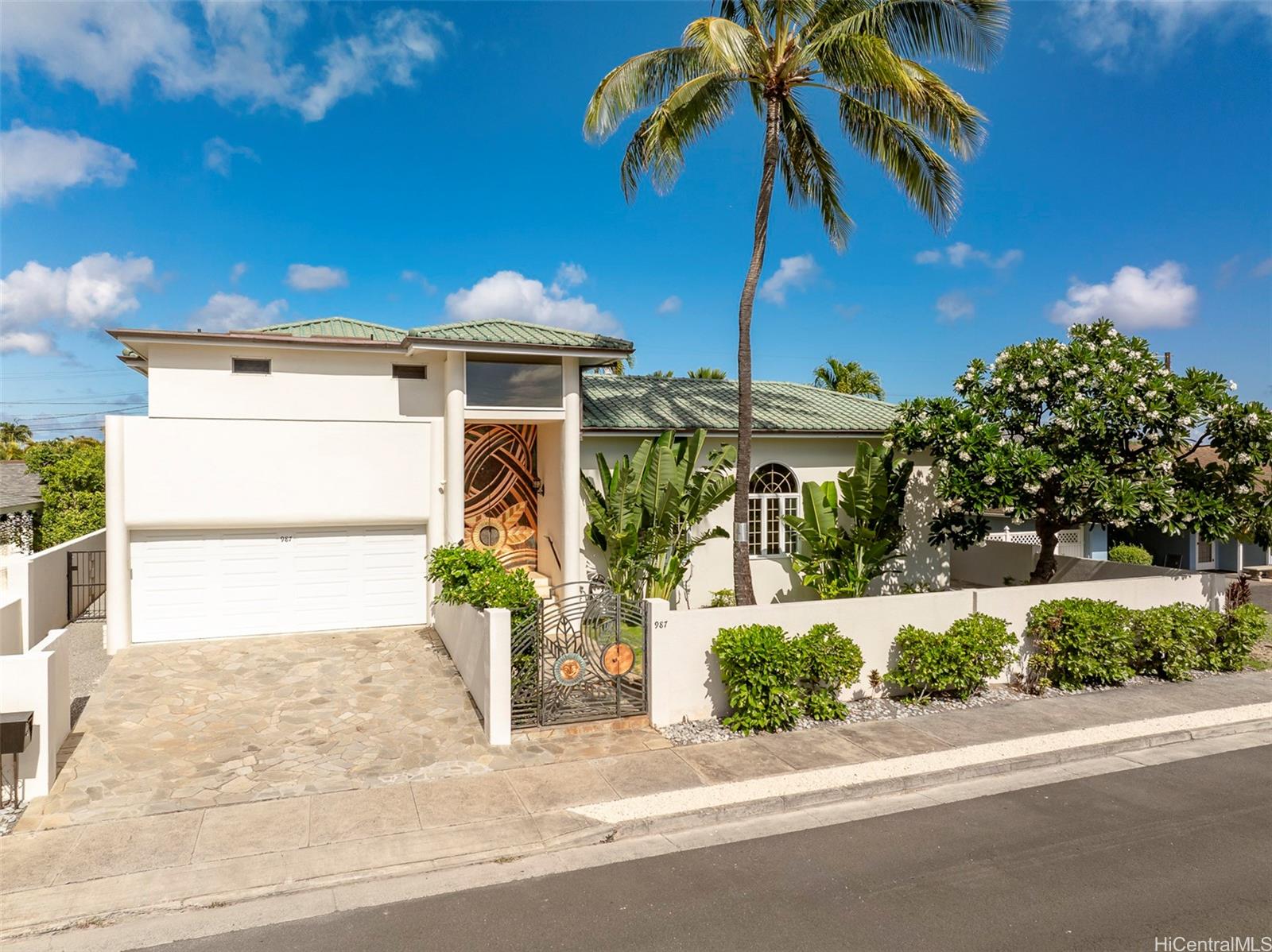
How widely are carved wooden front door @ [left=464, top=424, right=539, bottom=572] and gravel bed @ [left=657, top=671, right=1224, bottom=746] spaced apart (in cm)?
796

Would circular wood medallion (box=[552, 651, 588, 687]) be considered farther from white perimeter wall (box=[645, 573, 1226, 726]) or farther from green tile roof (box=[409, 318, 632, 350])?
green tile roof (box=[409, 318, 632, 350])

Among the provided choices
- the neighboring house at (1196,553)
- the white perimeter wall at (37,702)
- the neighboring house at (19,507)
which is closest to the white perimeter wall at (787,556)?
the white perimeter wall at (37,702)

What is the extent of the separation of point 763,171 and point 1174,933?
11315 millimetres

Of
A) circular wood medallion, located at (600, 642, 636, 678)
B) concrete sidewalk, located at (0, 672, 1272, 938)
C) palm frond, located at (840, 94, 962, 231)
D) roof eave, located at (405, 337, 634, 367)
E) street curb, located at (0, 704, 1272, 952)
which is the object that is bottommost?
street curb, located at (0, 704, 1272, 952)

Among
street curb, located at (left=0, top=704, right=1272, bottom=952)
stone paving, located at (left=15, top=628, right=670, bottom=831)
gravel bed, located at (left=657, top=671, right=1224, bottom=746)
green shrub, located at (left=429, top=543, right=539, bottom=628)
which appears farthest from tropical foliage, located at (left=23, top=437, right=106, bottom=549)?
gravel bed, located at (left=657, top=671, right=1224, bottom=746)

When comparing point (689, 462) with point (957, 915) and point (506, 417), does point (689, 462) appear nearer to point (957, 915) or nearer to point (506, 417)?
point (506, 417)

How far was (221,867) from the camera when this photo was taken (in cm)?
631

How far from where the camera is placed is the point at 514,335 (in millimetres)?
15141

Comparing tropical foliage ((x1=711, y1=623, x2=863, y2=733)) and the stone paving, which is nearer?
the stone paving

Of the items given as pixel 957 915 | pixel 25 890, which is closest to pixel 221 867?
pixel 25 890

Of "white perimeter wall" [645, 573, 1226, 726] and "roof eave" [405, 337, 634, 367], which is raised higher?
"roof eave" [405, 337, 634, 367]

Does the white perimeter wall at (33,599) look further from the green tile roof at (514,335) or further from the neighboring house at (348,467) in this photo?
the green tile roof at (514,335)

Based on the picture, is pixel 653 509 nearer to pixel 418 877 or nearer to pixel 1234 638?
pixel 418 877

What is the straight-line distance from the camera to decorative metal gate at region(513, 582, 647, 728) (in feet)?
30.8
